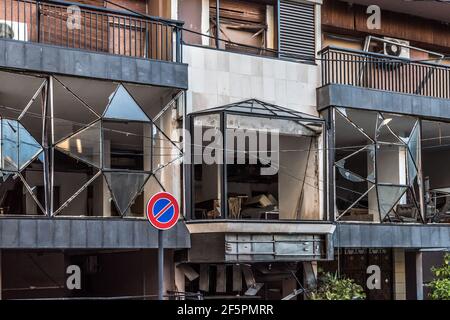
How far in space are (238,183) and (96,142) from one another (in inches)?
275

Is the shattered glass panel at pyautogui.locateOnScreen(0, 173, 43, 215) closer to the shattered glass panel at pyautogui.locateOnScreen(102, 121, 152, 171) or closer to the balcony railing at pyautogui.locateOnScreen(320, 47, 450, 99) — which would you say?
the shattered glass panel at pyautogui.locateOnScreen(102, 121, 152, 171)

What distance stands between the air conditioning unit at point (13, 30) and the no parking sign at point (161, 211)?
16.3 feet

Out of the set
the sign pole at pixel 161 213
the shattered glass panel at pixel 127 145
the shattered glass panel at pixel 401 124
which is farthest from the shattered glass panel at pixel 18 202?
the shattered glass panel at pixel 401 124

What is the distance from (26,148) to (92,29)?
3598 millimetres

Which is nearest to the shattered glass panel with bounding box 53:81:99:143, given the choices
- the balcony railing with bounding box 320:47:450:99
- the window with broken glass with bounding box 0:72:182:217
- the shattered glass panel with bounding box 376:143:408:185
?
the window with broken glass with bounding box 0:72:182:217

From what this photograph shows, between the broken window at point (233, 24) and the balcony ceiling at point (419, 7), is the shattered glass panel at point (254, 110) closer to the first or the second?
the broken window at point (233, 24)

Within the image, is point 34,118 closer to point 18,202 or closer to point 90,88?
point 18,202

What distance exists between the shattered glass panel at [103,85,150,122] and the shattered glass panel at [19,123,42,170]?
1569 millimetres

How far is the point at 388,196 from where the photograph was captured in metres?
19.0

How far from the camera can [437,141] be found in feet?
74.5
